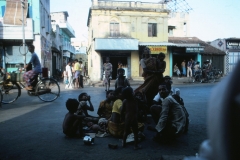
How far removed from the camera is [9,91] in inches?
318

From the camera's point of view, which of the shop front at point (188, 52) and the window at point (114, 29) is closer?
the window at point (114, 29)

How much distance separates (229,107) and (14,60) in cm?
2054

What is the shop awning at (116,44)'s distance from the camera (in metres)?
22.5

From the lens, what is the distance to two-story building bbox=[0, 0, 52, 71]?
17.9 metres

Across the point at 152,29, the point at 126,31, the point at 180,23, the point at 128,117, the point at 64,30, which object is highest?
the point at 180,23

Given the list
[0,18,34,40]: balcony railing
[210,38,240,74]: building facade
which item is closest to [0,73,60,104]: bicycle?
[0,18,34,40]: balcony railing

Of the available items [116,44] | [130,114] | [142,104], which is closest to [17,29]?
[116,44]

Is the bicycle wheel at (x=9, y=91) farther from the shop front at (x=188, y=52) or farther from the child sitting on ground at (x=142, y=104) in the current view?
the shop front at (x=188, y=52)

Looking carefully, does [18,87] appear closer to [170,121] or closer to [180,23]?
[170,121]

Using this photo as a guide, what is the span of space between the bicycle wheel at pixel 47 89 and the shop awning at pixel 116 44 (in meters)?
13.8

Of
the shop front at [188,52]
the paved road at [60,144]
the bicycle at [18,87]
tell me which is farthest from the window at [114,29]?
the paved road at [60,144]

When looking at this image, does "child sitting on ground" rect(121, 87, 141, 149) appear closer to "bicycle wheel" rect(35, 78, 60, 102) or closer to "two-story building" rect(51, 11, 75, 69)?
"bicycle wheel" rect(35, 78, 60, 102)

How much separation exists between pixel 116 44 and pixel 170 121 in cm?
1915

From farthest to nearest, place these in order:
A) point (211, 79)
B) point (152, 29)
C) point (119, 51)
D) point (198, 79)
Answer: point (152, 29) < point (119, 51) < point (211, 79) < point (198, 79)
